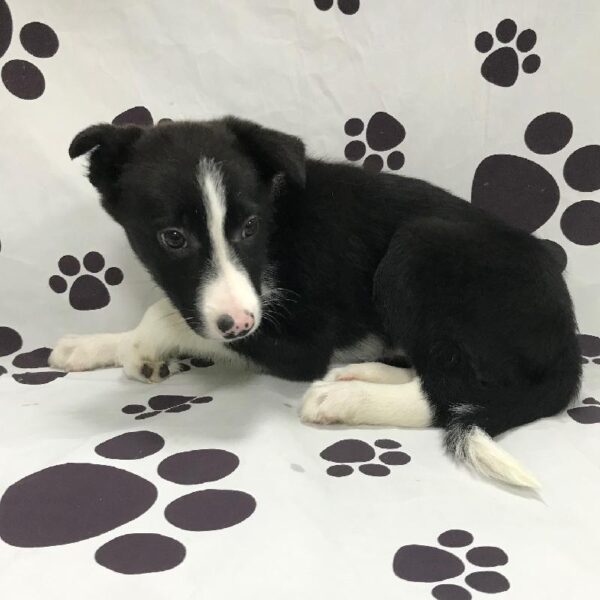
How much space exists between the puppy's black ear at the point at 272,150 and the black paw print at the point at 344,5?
0.77 meters

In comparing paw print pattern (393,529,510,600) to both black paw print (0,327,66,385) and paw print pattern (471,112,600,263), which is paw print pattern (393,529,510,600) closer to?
black paw print (0,327,66,385)

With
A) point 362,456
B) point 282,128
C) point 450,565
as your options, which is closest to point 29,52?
point 282,128

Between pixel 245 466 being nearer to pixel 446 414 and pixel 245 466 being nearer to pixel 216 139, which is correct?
pixel 446 414

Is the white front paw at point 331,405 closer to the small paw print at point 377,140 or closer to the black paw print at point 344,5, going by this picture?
the small paw print at point 377,140

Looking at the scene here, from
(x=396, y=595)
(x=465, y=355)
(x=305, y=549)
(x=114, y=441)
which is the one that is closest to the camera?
(x=396, y=595)

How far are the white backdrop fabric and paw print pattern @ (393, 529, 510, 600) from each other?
0.18m

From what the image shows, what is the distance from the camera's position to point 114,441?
188 centimetres

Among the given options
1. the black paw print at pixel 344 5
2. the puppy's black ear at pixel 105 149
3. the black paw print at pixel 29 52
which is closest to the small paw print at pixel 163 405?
the puppy's black ear at pixel 105 149

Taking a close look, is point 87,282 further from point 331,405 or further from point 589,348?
point 589,348

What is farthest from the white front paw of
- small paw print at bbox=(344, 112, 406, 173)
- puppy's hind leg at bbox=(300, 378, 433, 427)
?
small paw print at bbox=(344, 112, 406, 173)

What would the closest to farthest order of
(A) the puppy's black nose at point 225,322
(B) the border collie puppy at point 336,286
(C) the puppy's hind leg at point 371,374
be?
1. (A) the puppy's black nose at point 225,322
2. (B) the border collie puppy at point 336,286
3. (C) the puppy's hind leg at point 371,374

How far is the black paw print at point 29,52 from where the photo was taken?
98.6 inches

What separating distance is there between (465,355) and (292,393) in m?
0.60

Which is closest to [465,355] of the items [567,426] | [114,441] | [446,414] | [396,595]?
[446,414]
